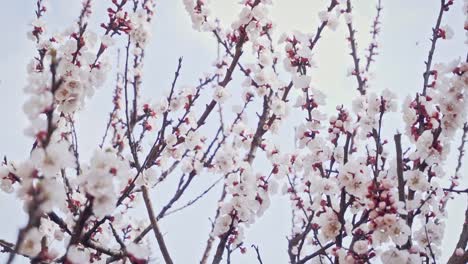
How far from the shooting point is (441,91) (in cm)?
320

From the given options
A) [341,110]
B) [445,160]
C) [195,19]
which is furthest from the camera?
[195,19]

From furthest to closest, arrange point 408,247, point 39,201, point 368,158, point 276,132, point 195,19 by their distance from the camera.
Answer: point 195,19
point 276,132
point 368,158
point 408,247
point 39,201

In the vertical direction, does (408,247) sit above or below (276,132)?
below

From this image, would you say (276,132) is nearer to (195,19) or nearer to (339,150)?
(339,150)

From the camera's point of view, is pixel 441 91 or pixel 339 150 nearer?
pixel 441 91

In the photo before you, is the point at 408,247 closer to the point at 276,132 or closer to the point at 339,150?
the point at 339,150

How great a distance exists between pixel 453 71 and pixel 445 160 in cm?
61

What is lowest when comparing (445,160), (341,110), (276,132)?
(445,160)

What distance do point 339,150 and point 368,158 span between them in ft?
0.90

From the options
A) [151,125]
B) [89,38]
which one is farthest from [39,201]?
[151,125]

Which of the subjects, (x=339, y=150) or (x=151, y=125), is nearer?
(x=339, y=150)

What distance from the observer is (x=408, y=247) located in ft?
9.70

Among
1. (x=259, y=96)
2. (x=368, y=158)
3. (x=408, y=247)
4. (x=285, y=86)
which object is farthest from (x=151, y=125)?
(x=408, y=247)

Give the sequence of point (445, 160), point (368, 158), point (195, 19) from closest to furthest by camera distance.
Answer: point (445, 160), point (368, 158), point (195, 19)
